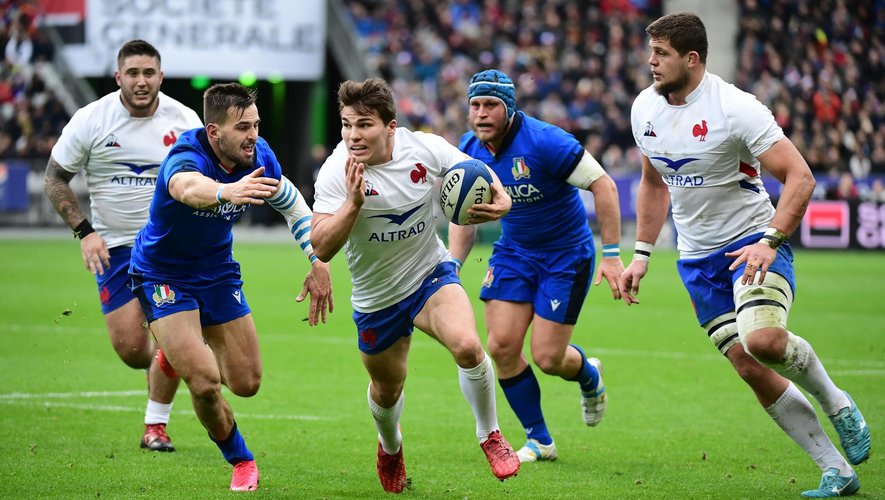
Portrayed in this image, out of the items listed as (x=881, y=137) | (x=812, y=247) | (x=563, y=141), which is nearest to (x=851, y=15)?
(x=881, y=137)

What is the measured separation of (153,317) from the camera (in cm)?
733

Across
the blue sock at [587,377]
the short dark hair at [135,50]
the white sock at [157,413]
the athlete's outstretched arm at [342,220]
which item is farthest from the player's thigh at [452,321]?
the short dark hair at [135,50]

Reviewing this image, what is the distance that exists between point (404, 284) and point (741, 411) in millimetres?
4123

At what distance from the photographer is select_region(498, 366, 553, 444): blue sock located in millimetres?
8414

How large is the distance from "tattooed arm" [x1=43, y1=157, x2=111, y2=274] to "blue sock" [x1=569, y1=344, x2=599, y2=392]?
11.2 ft

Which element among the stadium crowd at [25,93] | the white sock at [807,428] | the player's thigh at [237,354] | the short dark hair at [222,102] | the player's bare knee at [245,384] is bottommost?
the stadium crowd at [25,93]

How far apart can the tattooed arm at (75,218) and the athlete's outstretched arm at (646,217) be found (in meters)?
3.65

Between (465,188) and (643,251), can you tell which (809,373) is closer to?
(643,251)

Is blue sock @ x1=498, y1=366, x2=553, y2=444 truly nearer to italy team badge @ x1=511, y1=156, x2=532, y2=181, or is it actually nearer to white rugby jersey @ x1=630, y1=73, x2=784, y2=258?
italy team badge @ x1=511, y1=156, x2=532, y2=181

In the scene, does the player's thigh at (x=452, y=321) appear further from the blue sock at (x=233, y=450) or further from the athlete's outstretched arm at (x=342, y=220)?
the blue sock at (x=233, y=450)

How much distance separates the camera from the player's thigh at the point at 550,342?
8508mm

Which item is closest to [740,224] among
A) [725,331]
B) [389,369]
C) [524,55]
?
[725,331]

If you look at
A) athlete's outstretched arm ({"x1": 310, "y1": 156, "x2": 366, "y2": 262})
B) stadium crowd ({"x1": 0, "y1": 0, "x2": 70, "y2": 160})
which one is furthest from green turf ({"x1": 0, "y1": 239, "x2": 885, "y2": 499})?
stadium crowd ({"x1": 0, "y1": 0, "x2": 70, "y2": 160})

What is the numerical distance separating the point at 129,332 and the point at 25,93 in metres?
25.8
